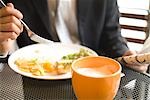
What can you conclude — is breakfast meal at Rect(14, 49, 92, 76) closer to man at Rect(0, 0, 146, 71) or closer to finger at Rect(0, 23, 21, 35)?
finger at Rect(0, 23, 21, 35)

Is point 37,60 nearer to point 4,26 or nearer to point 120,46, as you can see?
point 4,26

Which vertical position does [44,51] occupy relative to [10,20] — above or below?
below

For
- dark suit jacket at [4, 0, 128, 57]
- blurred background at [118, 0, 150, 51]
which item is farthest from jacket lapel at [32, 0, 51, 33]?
blurred background at [118, 0, 150, 51]

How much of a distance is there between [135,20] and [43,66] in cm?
131

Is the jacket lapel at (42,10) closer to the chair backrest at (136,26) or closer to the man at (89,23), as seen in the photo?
the man at (89,23)

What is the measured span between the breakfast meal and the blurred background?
1157mm

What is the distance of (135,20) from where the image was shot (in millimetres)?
2006

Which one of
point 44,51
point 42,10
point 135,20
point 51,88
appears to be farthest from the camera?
point 135,20

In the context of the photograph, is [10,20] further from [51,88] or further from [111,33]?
[111,33]

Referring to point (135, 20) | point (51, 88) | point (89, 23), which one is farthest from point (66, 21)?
point (135, 20)

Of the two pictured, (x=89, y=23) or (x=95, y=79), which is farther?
(x=89, y=23)

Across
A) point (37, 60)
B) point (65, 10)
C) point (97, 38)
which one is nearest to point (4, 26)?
point (37, 60)

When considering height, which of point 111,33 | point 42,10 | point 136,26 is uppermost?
point 42,10

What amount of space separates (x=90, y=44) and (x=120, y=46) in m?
0.13
